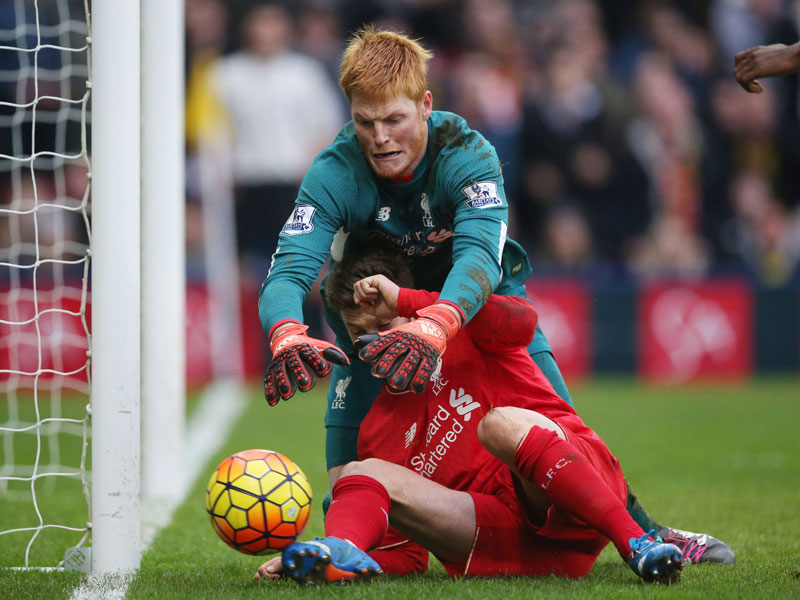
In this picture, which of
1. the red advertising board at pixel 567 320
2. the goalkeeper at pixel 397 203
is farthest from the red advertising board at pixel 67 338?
the goalkeeper at pixel 397 203

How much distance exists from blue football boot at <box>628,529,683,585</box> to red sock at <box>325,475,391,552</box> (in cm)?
77

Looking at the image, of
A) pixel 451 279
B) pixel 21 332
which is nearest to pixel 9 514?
pixel 451 279

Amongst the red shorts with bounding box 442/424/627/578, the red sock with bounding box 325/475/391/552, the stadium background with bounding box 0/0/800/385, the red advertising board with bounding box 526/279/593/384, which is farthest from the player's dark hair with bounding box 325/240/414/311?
the red advertising board with bounding box 526/279/593/384

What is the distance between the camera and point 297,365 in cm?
334

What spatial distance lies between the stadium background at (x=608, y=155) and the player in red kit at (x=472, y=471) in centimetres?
754

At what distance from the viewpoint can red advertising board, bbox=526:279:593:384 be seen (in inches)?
466

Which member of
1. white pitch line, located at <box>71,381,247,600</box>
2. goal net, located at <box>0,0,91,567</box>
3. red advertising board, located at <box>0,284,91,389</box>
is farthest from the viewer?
red advertising board, located at <box>0,284,91,389</box>

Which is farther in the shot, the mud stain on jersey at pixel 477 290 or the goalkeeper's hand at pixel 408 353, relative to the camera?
the mud stain on jersey at pixel 477 290

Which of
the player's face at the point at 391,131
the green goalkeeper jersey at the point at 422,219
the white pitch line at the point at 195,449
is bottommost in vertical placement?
the white pitch line at the point at 195,449

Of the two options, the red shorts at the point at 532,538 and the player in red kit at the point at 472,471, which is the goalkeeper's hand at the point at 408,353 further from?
the red shorts at the point at 532,538

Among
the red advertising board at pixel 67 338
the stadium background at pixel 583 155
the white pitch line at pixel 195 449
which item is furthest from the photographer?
the stadium background at pixel 583 155

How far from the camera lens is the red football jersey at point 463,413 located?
150 inches

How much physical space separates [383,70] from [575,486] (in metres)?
1.52

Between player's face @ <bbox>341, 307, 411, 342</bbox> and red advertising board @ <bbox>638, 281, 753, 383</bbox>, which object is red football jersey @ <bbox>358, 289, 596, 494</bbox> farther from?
red advertising board @ <bbox>638, 281, 753, 383</bbox>
